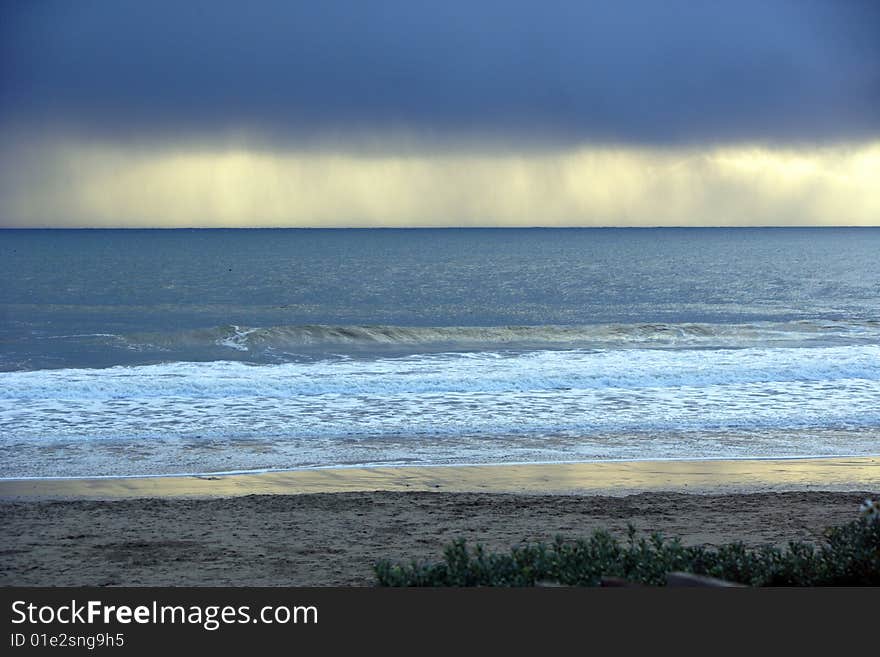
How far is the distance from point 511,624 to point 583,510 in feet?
23.1

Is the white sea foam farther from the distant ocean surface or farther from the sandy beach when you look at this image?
the sandy beach

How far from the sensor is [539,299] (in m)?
57.7

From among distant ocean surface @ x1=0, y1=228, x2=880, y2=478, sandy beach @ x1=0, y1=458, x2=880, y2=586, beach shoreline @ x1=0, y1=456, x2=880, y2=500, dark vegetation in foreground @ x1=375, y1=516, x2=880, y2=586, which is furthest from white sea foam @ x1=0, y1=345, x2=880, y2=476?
dark vegetation in foreground @ x1=375, y1=516, x2=880, y2=586

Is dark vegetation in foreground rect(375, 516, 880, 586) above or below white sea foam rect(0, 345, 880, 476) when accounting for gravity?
above

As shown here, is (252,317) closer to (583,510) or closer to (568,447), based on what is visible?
(568,447)

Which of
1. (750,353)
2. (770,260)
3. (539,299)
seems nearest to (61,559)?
(750,353)

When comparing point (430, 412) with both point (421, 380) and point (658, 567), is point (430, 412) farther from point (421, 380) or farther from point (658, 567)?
point (658, 567)

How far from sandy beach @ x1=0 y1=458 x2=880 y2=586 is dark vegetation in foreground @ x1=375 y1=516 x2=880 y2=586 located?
7.51 ft

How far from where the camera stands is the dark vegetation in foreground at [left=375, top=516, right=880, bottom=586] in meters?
6.24

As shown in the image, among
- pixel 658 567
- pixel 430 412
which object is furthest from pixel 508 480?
pixel 658 567

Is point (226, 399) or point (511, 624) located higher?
point (511, 624)

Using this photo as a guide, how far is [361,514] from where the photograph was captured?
11219 mm

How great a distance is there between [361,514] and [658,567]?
5433 millimetres

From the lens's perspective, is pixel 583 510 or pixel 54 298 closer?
pixel 583 510
